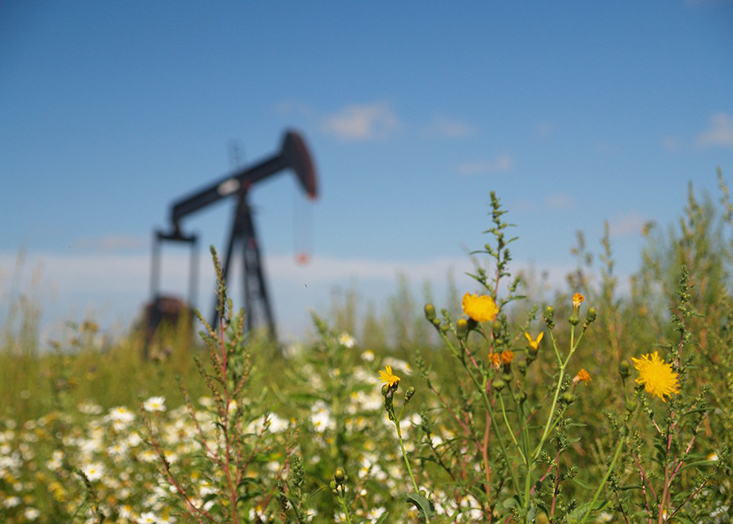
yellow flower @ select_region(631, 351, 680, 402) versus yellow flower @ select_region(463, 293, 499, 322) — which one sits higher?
yellow flower @ select_region(463, 293, 499, 322)

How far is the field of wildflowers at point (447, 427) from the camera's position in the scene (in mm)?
1193

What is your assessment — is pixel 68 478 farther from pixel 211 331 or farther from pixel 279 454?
pixel 211 331

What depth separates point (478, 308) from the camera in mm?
1087

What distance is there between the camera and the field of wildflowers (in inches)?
47.0

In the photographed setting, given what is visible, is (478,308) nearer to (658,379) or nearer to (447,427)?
(658,379)

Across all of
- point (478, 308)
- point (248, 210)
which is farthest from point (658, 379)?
point (248, 210)

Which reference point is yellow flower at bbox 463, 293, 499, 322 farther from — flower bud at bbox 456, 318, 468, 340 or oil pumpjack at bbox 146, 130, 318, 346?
oil pumpjack at bbox 146, 130, 318, 346

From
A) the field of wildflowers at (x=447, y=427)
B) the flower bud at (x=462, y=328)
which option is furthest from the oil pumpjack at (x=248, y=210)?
the flower bud at (x=462, y=328)

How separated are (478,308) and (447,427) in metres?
2.00

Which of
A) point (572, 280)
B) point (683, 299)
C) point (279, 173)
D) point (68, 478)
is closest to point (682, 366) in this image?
point (683, 299)

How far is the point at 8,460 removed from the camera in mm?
3303

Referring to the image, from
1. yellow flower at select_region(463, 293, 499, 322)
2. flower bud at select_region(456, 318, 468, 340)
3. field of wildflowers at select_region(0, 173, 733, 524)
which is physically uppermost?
yellow flower at select_region(463, 293, 499, 322)

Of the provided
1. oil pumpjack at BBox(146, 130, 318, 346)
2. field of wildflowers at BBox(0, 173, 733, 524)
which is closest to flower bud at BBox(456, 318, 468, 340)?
field of wildflowers at BBox(0, 173, 733, 524)

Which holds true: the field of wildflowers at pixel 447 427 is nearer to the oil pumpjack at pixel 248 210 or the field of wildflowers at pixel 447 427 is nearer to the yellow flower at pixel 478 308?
the yellow flower at pixel 478 308
